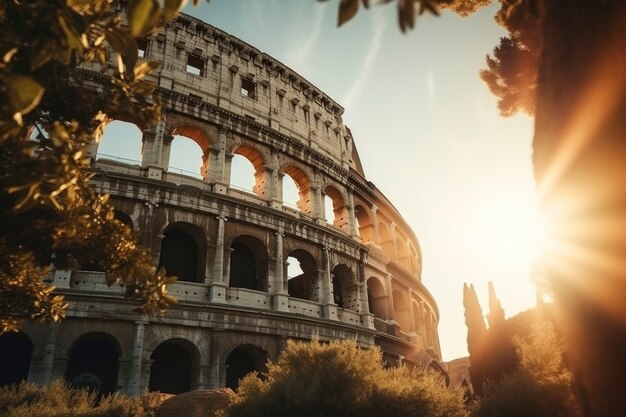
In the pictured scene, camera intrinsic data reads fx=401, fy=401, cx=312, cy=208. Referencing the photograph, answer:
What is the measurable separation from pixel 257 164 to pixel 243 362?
8340 mm

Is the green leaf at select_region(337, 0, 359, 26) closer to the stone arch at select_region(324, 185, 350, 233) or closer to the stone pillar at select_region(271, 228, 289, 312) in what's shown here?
the stone pillar at select_region(271, 228, 289, 312)

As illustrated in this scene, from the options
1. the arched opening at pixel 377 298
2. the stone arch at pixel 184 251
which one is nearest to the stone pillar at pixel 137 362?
the stone arch at pixel 184 251

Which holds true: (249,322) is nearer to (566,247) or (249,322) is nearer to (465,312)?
(566,247)

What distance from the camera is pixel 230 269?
15844 mm

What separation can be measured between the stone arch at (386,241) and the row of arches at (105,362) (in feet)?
36.7

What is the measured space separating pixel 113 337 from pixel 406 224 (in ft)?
64.5

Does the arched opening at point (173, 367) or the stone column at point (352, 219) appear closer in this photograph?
the arched opening at point (173, 367)

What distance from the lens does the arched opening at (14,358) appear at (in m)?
11.9

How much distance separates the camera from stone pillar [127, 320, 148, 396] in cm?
1151

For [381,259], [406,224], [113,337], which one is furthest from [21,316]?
[406,224]

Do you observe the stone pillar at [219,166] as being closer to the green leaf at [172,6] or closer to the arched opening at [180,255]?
the arched opening at [180,255]

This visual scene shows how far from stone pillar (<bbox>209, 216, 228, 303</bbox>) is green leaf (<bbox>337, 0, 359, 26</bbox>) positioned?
12967 mm

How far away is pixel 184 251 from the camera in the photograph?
1503cm

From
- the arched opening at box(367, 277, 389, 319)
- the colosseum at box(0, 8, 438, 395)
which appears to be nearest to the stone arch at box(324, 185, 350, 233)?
the colosseum at box(0, 8, 438, 395)
